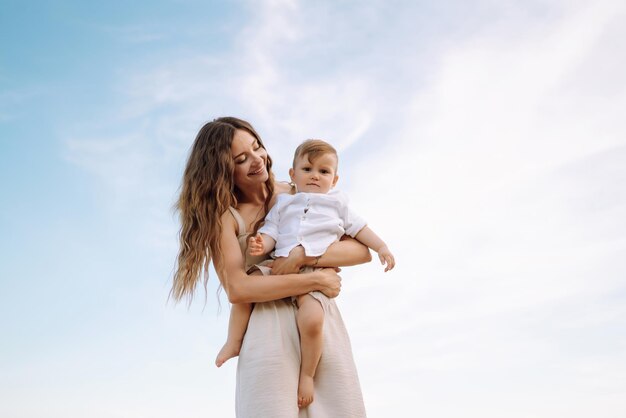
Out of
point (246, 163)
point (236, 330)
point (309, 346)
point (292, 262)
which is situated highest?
point (246, 163)

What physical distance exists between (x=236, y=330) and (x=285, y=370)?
474mm

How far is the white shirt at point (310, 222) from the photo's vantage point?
4.52 m

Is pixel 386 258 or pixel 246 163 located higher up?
pixel 246 163

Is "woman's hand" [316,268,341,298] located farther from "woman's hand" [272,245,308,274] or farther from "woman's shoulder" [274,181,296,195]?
"woman's shoulder" [274,181,296,195]

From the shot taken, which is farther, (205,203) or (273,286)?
(205,203)

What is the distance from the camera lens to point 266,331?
4.28 m

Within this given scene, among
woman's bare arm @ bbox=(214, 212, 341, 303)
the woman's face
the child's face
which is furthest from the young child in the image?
the woman's face

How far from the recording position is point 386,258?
15.1ft

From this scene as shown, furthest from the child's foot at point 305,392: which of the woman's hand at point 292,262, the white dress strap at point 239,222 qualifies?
the white dress strap at point 239,222

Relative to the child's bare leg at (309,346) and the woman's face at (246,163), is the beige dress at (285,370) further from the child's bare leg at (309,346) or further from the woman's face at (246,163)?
the woman's face at (246,163)

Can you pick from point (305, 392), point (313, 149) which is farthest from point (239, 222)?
point (305, 392)

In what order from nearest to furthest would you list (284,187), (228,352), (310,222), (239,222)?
(228,352)
(310,222)
(239,222)
(284,187)

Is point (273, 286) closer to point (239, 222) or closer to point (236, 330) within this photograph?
point (236, 330)

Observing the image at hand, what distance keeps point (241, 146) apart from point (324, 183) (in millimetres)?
611
